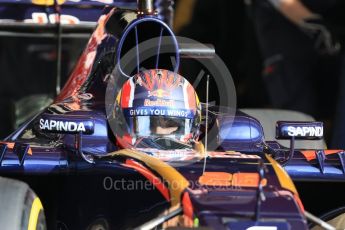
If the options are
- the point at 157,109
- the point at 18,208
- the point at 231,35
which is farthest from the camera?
the point at 231,35

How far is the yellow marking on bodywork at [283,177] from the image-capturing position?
4.43 meters

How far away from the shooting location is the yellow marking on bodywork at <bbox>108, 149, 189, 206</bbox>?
436 centimetres

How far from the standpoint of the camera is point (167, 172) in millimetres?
4504

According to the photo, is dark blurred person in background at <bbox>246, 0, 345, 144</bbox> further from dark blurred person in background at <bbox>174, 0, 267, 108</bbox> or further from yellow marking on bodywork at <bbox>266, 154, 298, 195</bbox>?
yellow marking on bodywork at <bbox>266, 154, 298, 195</bbox>

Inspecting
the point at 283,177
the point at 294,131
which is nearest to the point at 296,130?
the point at 294,131

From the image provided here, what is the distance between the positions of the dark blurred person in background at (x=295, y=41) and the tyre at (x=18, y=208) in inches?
157

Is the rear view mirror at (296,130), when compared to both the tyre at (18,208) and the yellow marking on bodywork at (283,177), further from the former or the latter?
the tyre at (18,208)

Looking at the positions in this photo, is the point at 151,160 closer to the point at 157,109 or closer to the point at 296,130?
the point at 157,109

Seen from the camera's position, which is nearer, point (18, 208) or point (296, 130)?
point (18, 208)

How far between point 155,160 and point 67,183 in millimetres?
514

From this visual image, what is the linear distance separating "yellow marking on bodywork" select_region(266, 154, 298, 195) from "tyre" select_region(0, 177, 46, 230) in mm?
1091

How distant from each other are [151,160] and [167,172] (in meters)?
0.16

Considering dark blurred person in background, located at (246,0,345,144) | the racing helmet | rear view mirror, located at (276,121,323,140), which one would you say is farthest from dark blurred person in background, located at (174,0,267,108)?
rear view mirror, located at (276,121,323,140)

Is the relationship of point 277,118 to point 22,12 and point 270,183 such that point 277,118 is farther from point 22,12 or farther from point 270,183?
point 270,183
